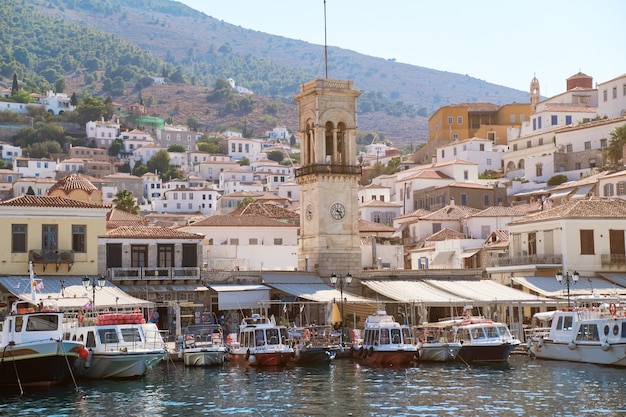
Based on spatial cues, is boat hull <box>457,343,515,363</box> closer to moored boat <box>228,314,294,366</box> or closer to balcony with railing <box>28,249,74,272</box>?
moored boat <box>228,314,294,366</box>

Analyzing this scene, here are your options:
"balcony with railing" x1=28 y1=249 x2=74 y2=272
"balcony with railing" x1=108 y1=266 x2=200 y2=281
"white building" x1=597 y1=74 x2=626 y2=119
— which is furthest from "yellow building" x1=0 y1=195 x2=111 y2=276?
"white building" x1=597 y1=74 x2=626 y2=119

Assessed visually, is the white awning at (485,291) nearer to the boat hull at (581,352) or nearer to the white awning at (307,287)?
the boat hull at (581,352)

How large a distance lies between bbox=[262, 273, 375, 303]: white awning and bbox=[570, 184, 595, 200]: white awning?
96.7 feet

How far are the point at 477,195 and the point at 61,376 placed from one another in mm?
64185

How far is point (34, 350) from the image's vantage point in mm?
38344

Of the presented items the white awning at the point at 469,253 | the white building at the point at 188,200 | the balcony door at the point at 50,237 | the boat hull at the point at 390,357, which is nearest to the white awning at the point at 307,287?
the boat hull at the point at 390,357

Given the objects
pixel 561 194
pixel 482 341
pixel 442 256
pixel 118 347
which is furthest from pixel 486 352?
pixel 561 194

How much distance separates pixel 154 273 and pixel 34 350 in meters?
16.2

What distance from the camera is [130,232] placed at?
183ft

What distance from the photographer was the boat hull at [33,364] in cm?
3825

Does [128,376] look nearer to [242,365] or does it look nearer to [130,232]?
[242,365]

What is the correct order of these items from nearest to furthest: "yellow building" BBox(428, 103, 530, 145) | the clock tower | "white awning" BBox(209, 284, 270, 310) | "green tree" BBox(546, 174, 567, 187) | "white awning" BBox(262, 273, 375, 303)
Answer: "white awning" BBox(262, 273, 375, 303) → "white awning" BBox(209, 284, 270, 310) → the clock tower → "green tree" BBox(546, 174, 567, 187) → "yellow building" BBox(428, 103, 530, 145)

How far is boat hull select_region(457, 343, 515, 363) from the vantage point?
4697 cm

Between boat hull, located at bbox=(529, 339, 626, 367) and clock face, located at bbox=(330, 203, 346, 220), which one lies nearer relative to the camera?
boat hull, located at bbox=(529, 339, 626, 367)
